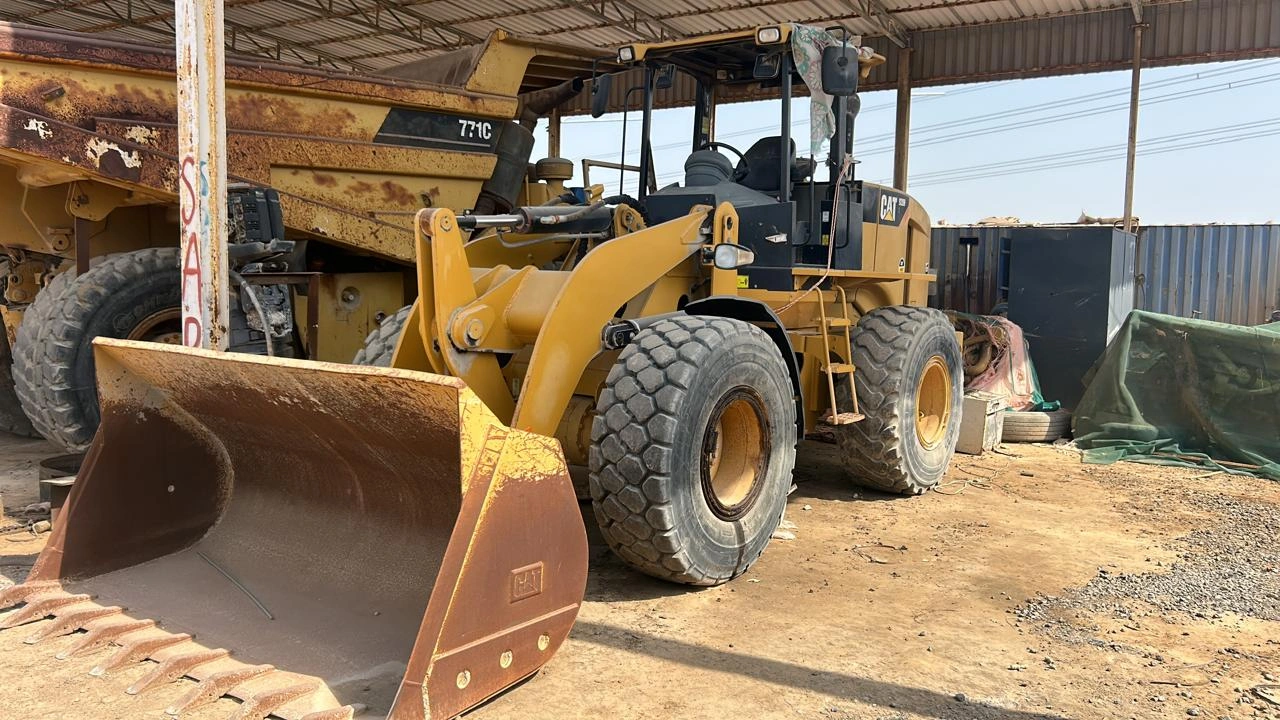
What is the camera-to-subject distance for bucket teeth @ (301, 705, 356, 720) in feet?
9.10

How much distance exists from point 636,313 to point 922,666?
208 cm

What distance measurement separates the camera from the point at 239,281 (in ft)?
20.4

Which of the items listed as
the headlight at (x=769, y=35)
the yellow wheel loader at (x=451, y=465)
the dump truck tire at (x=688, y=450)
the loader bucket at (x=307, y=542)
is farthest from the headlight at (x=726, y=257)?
the loader bucket at (x=307, y=542)

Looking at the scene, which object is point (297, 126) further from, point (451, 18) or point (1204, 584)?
point (451, 18)

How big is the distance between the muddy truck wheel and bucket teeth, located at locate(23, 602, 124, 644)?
104 inches

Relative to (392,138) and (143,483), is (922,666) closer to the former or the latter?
(143,483)

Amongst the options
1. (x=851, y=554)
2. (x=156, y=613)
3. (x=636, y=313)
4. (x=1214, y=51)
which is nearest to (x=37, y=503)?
(x=156, y=613)

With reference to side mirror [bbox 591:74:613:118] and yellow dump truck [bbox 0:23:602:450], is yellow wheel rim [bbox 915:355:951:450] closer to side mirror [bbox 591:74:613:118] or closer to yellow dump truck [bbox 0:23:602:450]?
side mirror [bbox 591:74:613:118]

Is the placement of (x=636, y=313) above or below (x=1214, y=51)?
below

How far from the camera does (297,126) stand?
6.88m

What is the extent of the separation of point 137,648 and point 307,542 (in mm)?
797

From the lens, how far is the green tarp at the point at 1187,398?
7.95 metres

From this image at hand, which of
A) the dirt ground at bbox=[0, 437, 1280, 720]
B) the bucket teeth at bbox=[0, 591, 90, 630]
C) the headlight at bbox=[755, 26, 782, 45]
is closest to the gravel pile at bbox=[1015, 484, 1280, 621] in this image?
the dirt ground at bbox=[0, 437, 1280, 720]

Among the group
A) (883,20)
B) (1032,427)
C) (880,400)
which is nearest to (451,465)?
(880,400)
